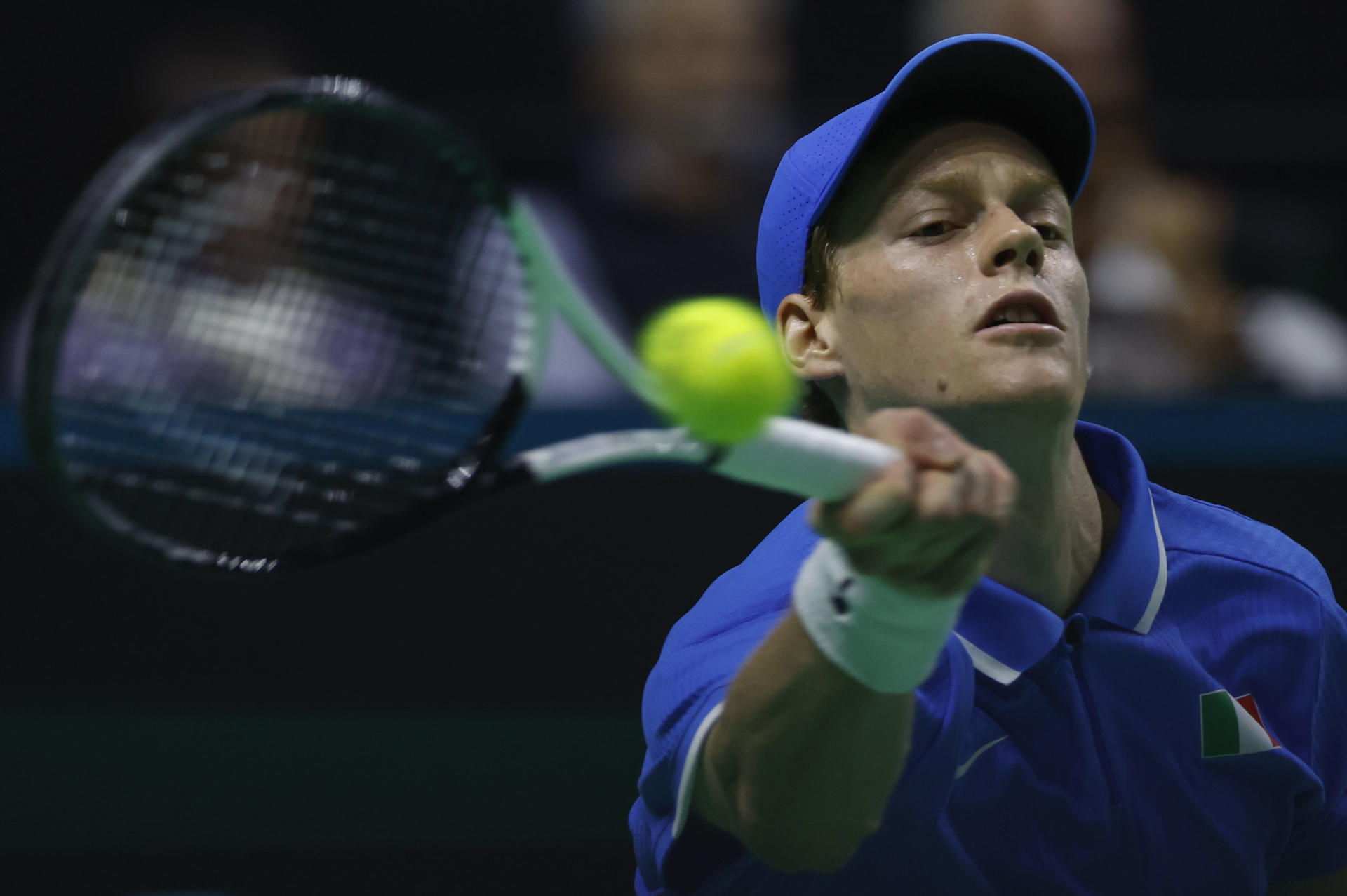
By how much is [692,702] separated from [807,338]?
60 cm

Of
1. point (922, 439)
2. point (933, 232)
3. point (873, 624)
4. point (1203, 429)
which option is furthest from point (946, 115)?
point (1203, 429)

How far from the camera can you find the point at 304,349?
1.85 metres

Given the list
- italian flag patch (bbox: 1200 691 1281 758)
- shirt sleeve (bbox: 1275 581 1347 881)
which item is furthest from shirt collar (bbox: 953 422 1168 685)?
shirt sleeve (bbox: 1275 581 1347 881)

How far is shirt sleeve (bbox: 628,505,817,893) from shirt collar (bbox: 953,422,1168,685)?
0.21 metres

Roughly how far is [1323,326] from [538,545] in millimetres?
1942

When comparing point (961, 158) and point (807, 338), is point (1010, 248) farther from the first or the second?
point (807, 338)

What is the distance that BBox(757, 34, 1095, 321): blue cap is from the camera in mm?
1933

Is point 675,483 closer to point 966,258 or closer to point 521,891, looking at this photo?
point 521,891

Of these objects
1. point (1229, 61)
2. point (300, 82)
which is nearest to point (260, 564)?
point (300, 82)

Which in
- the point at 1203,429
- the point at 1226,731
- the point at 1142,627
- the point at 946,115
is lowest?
the point at 1203,429

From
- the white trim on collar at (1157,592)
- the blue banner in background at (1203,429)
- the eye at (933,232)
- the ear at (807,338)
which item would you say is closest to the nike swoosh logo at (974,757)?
the white trim on collar at (1157,592)

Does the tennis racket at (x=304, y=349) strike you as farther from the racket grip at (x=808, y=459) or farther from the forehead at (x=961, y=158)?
the forehead at (x=961, y=158)

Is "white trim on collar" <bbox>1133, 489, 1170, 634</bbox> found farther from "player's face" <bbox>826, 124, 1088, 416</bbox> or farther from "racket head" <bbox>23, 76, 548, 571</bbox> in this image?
"racket head" <bbox>23, 76, 548, 571</bbox>

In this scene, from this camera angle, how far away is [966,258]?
1.86 meters
